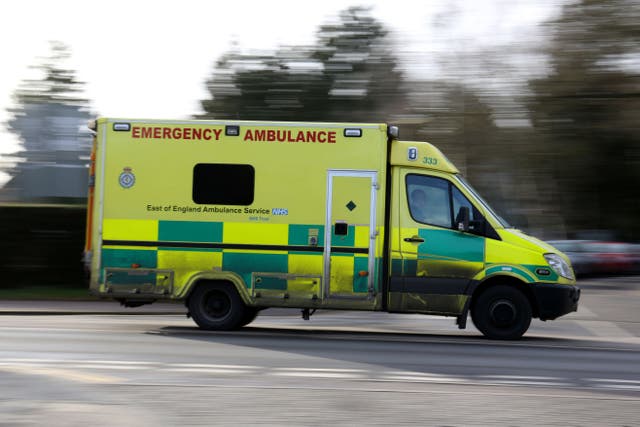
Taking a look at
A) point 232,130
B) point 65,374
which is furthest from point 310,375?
point 232,130

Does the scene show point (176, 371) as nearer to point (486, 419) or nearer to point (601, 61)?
point (486, 419)

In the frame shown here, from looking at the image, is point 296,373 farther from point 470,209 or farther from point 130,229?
point 130,229

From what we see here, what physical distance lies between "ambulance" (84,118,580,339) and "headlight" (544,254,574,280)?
0.9 inches

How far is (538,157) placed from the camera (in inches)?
1248

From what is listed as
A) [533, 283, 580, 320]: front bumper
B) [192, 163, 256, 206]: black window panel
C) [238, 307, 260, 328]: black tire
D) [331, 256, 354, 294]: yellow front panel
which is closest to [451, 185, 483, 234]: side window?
[533, 283, 580, 320]: front bumper

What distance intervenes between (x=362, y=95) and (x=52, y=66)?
14.7 meters

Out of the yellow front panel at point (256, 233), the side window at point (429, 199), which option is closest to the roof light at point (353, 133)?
the side window at point (429, 199)

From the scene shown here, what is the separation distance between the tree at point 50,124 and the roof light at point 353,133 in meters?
19.5

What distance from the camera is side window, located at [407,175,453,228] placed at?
42.2 feet

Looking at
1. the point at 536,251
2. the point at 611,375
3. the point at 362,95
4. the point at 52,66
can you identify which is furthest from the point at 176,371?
the point at 362,95

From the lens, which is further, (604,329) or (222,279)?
(604,329)

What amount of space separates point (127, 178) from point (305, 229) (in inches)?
102

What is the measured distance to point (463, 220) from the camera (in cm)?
1274

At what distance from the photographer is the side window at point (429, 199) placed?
1286 cm
